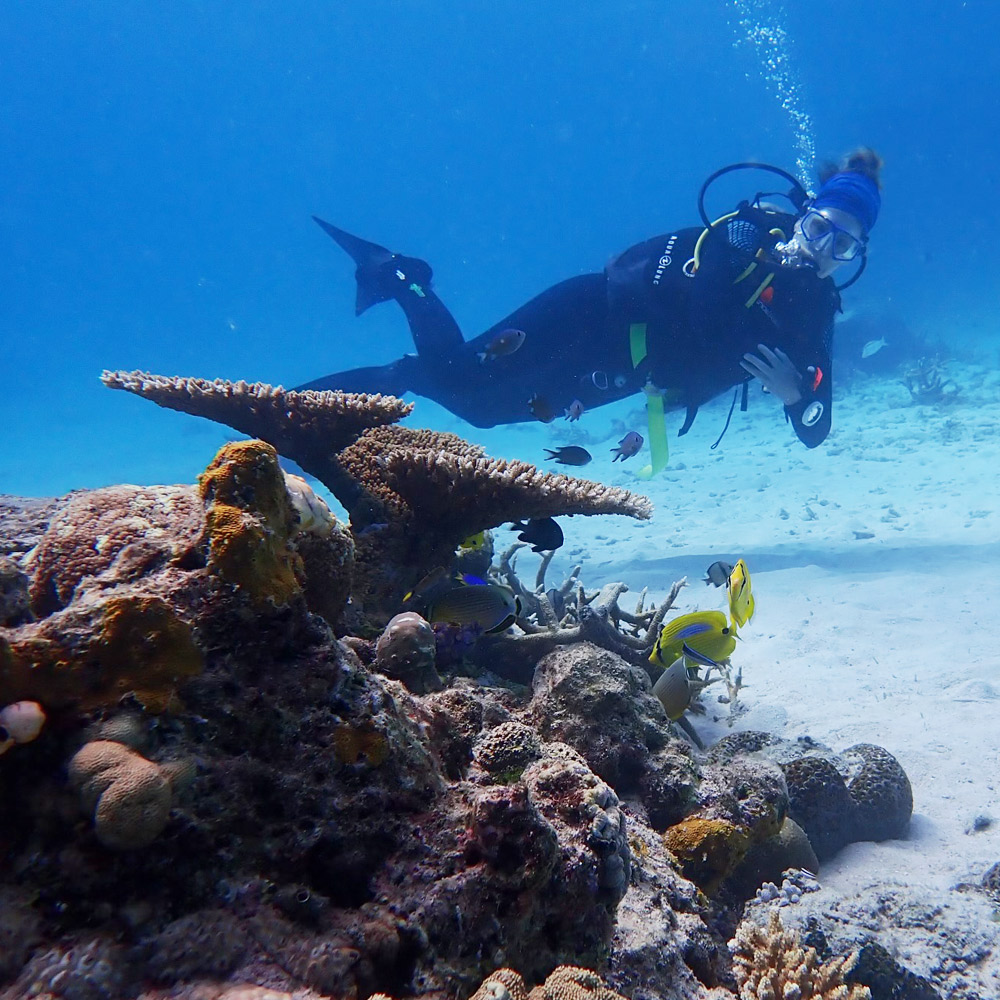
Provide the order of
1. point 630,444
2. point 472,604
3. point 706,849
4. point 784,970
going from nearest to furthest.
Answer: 1. point 784,970
2. point 706,849
3. point 472,604
4. point 630,444

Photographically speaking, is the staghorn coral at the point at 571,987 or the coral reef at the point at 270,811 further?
the staghorn coral at the point at 571,987

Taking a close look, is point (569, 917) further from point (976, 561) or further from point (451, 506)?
point (976, 561)

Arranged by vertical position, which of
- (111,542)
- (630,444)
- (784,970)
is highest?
(630,444)

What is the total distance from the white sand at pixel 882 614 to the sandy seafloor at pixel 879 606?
2cm

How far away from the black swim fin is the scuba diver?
A: 5.23 feet

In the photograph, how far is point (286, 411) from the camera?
3.65 meters

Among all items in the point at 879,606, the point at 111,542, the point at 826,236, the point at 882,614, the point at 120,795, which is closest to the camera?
the point at 120,795

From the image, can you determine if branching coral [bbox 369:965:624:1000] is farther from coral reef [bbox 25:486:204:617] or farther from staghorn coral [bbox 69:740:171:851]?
coral reef [bbox 25:486:204:617]

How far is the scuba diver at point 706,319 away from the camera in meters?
7.32

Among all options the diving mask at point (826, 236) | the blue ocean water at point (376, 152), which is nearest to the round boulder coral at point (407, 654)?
the diving mask at point (826, 236)

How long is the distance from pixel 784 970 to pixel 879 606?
609cm

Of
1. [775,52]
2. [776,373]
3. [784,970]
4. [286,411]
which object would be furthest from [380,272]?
[775,52]

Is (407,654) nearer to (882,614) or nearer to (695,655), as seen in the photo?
A: (695,655)

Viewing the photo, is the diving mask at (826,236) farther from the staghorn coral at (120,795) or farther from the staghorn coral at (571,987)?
the staghorn coral at (120,795)
